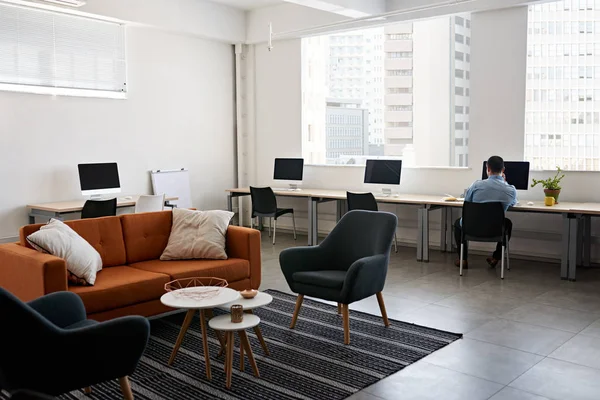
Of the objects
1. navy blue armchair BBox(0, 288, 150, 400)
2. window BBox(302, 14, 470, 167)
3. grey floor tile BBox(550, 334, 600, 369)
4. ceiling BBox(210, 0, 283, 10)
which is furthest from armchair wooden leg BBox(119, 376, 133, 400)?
ceiling BBox(210, 0, 283, 10)

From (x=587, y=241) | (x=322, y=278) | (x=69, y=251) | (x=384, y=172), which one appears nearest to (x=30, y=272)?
(x=69, y=251)

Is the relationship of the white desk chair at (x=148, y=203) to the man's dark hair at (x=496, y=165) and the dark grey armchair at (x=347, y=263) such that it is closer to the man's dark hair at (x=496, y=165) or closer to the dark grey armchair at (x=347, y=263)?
the dark grey armchair at (x=347, y=263)

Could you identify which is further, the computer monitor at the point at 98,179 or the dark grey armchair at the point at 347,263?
the computer monitor at the point at 98,179

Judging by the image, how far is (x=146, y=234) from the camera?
16.0ft

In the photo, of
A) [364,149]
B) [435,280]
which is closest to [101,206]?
[435,280]

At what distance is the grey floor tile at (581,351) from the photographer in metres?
3.62

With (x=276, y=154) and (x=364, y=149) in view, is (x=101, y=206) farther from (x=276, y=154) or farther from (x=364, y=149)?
(x=364, y=149)

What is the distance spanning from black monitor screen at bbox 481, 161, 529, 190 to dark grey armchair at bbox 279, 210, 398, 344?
2720 millimetres

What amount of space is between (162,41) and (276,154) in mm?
2360

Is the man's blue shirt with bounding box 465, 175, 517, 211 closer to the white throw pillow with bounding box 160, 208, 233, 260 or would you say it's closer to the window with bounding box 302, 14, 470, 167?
the window with bounding box 302, 14, 470, 167

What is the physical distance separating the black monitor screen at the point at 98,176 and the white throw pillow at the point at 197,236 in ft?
8.55

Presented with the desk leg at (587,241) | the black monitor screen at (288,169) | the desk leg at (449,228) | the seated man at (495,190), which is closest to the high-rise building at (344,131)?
the black monitor screen at (288,169)

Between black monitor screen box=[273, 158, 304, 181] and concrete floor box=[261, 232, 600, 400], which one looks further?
black monitor screen box=[273, 158, 304, 181]

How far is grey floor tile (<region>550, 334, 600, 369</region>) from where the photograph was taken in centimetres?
362
